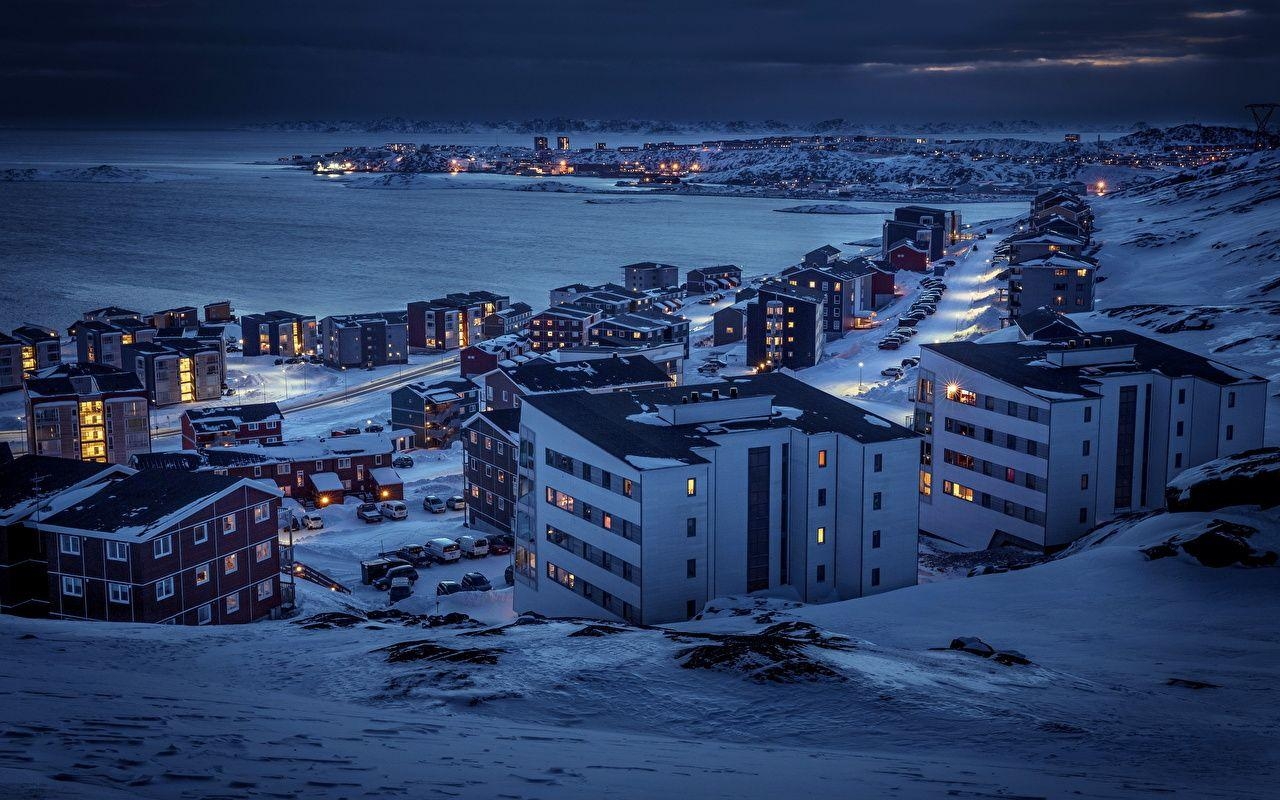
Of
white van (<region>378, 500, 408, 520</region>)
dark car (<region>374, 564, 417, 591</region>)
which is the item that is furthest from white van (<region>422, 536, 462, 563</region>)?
white van (<region>378, 500, 408, 520</region>)

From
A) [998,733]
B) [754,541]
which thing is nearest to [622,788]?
[998,733]

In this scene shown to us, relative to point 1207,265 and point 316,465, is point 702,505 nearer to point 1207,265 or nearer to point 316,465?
point 316,465

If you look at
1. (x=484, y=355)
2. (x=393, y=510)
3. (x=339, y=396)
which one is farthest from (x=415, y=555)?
(x=484, y=355)

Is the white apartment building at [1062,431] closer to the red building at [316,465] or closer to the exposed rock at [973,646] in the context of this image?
the exposed rock at [973,646]

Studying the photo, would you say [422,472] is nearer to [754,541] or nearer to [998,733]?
[754,541]

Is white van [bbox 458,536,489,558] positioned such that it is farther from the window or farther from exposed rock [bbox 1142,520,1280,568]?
exposed rock [bbox 1142,520,1280,568]

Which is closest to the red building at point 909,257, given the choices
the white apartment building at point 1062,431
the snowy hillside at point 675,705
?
the white apartment building at point 1062,431
